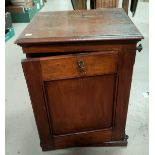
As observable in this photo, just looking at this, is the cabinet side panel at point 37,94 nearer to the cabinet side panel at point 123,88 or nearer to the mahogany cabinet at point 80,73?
the mahogany cabinet at point 80,73

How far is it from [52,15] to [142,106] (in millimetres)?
865

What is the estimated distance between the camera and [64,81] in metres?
0.84

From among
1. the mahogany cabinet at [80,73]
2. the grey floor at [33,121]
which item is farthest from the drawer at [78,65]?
the grey floor at [33,121]

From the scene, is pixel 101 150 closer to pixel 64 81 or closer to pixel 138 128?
pixel 138 128

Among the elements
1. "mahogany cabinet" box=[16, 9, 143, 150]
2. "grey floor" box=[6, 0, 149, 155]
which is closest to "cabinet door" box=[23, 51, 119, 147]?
"mahogany cabinet" box=[16, 9, 143, 150]

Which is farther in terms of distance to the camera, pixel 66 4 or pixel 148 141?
pixel 66 4

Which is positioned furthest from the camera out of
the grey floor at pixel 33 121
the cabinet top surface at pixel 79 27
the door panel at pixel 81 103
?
the grey floor at pixel 33 121

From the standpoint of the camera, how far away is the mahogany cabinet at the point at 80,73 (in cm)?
77

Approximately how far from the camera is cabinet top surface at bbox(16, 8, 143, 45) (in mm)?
759

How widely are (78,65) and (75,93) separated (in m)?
0.15

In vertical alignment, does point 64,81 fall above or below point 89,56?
below

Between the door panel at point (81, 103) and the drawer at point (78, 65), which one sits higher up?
the drawer at point (78, 65)

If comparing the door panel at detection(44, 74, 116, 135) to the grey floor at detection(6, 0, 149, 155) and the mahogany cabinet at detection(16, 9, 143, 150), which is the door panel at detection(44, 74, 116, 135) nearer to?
the mahogany cabinet at detection(16, 9, 143, 150)

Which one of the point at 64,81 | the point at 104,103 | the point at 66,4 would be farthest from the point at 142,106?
the point at 66,4
